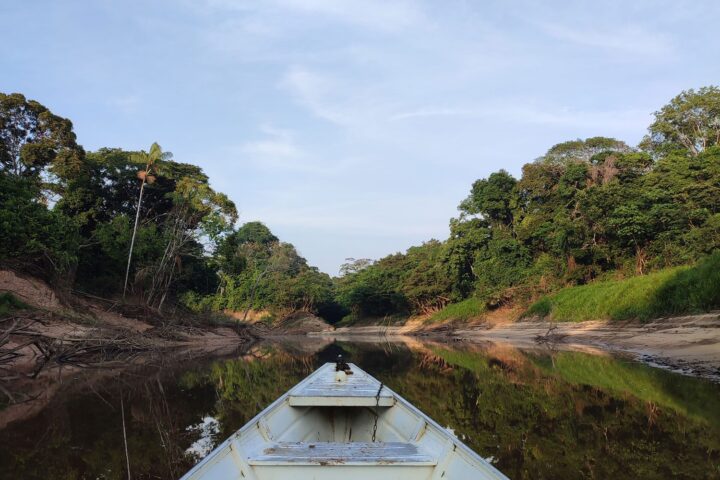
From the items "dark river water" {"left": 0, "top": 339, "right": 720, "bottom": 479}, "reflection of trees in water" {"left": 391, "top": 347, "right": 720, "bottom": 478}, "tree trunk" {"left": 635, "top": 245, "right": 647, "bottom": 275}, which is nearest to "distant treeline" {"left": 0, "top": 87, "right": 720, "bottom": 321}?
"tree trunk" {"left": 635, "top": 245, "right": 647, "bottom": 275}

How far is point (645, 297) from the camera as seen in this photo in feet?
60.3

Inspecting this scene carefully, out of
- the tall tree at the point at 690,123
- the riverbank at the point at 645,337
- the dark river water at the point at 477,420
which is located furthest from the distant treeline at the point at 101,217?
the tall tree at the point at 690,123

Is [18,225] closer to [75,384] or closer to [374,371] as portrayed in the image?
[75,384]

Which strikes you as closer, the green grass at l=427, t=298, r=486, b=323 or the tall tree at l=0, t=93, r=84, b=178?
the tall tree at l=0, t=93, r=84, b=178

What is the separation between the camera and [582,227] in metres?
25.6

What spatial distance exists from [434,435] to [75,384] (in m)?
9.69

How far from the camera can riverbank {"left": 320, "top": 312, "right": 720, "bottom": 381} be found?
12.0 meters

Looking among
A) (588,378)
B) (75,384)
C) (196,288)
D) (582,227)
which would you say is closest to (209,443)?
(75,384)

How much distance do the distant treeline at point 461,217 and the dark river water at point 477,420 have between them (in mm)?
10471

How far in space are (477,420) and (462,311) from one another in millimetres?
29452

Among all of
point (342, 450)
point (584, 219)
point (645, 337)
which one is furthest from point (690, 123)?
point (342, 450)

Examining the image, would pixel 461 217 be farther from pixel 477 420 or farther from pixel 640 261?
pixel 477 420

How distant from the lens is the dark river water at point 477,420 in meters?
4.95

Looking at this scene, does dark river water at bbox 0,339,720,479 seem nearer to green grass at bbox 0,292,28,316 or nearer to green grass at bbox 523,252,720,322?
green grass at bbox 523,252,720,322
